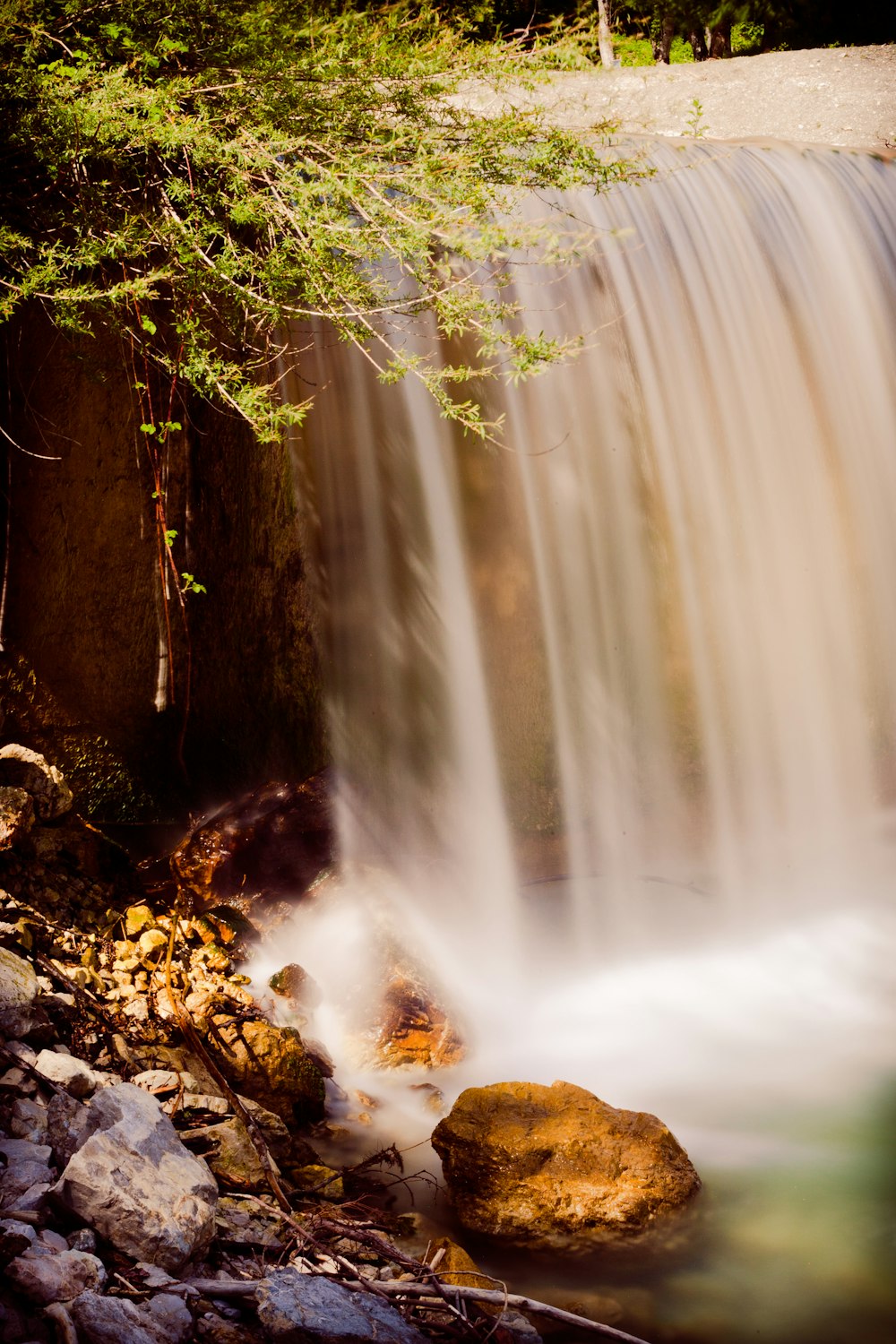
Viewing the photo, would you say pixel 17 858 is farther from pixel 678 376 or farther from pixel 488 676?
pixel 678 376

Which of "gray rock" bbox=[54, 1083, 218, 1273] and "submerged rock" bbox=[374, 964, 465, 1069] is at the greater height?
"gray rock" bbox=[54, 1083, 218, 1273]

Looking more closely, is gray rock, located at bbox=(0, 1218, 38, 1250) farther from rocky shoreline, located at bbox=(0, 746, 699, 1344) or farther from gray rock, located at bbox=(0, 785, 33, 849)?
gray rock, located at bbox=(0, 785, 33, 849)

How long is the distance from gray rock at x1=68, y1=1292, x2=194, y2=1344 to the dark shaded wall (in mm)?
3212

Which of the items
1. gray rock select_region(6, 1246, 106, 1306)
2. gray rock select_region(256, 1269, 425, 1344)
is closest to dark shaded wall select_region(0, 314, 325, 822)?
gray rock select_region(256, 1269, 425, 1344)

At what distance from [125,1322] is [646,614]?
4.75 metres

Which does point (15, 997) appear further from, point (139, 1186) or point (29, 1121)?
point (139, 1186)

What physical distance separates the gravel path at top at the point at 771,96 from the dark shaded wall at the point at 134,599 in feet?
22.0

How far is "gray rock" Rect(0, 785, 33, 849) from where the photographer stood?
3781 millimetres

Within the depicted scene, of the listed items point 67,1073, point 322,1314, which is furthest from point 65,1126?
point 322,1314

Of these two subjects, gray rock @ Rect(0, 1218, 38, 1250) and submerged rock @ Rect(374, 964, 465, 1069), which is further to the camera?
submerged rock @ Rect(374, 964, 465, 1069)

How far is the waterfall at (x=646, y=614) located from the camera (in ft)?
17.1

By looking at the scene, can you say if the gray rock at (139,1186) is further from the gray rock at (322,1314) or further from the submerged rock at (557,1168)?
the submerged rock at (557,1168)

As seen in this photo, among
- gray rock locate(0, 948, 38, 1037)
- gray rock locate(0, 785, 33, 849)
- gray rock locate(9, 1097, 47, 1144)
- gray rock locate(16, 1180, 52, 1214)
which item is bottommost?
gray rock locate(16, 1180, 52, 1214)

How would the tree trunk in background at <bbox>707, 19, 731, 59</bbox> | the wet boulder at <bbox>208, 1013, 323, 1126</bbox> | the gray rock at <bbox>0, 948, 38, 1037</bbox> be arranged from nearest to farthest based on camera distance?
the gray rock at <bbox>0, 948, 38, 1037</bbox>
the wet boulder at <bbox>208, 1013, 323, 1126</bbox>
the tree trunk in background at <bbox>707, 19, 731, 59</bbox>
